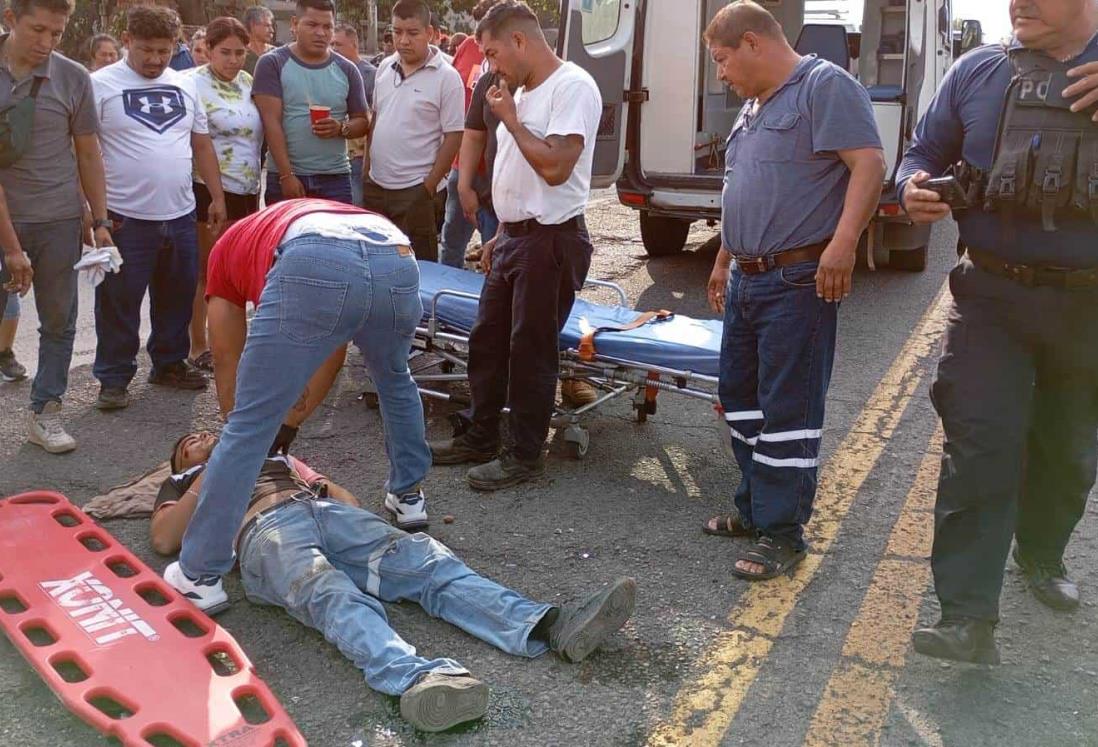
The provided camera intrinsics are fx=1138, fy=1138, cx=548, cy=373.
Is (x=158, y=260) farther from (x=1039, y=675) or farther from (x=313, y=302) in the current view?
(x=1039, y=675)

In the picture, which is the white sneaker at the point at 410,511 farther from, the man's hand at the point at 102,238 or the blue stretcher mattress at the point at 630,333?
the man's hand at the point at 102,238

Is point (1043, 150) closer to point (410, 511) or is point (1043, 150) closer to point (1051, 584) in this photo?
point (1051, 584)

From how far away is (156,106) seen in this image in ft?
17.6

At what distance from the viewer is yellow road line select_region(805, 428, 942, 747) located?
9.60 ft

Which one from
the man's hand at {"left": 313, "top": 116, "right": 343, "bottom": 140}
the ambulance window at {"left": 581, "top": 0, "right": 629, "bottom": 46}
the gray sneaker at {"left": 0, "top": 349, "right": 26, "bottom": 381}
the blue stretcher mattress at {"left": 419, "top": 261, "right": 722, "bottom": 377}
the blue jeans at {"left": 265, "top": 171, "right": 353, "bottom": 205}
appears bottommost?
the gray sneaker at {"left": 0, "top": 349, "right": 26, "bottom": 381}

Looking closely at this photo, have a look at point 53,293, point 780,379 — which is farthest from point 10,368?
point 780,379

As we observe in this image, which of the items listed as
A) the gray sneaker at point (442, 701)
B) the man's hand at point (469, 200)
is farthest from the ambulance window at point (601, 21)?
the gray sneaker at point (442, 701)

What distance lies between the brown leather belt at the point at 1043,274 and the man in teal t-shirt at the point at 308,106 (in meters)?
→ 3.87

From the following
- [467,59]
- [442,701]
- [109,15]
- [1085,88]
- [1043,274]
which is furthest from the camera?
[109,15]

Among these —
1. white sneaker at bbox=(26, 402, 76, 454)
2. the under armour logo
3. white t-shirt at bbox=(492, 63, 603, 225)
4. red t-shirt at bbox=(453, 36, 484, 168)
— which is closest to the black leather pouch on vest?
white t-shirt at bbox=(492, 63, 603, 225)

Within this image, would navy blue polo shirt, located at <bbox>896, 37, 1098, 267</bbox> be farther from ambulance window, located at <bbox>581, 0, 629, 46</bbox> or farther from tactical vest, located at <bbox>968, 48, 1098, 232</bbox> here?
ambulance window, located at <bbox>581, 0, 629, 46</bbox>

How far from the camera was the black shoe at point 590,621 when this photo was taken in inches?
123

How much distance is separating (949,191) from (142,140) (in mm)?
3799

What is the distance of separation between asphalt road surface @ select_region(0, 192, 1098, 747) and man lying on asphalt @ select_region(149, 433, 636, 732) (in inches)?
3.2
